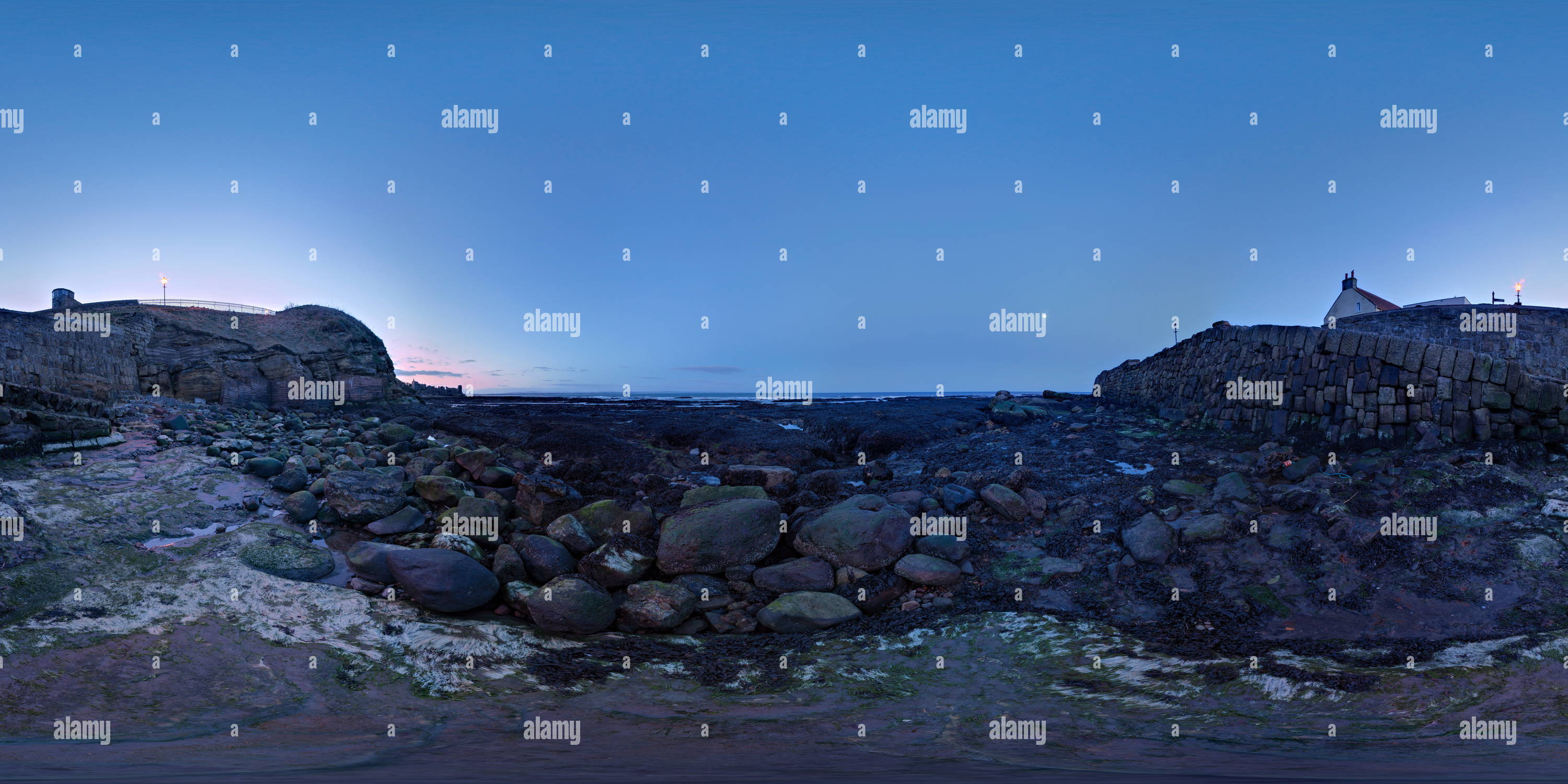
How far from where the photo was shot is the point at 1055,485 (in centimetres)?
984

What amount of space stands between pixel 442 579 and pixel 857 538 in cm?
480

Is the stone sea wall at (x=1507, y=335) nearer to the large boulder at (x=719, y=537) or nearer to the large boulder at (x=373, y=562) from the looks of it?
the large boulder at (x=719, y=537)

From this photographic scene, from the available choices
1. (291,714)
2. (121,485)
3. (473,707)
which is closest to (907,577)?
(473,707)

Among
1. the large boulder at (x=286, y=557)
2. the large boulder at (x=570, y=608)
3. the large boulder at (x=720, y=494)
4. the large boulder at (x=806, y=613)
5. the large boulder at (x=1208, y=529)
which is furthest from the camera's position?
the large boulder at (x=720, y=494)

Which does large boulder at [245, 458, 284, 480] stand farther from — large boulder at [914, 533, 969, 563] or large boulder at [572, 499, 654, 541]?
large boulder at [914, 533, 969, 563]

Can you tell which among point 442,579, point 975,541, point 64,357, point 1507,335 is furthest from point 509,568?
point 1507,335

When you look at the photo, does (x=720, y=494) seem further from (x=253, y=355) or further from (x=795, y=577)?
(x=253, y=355)

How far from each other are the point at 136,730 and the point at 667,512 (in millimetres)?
5851

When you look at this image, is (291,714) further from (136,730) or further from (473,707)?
(473,707)

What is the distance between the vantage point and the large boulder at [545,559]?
7.52m

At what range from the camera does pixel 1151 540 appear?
7.61m

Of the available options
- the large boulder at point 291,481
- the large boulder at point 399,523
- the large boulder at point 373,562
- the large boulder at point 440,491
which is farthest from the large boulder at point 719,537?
the large boulder at point 291,481

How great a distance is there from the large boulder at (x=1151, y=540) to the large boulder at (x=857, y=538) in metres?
2.65

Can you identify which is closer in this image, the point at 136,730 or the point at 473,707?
the point at 136,730
